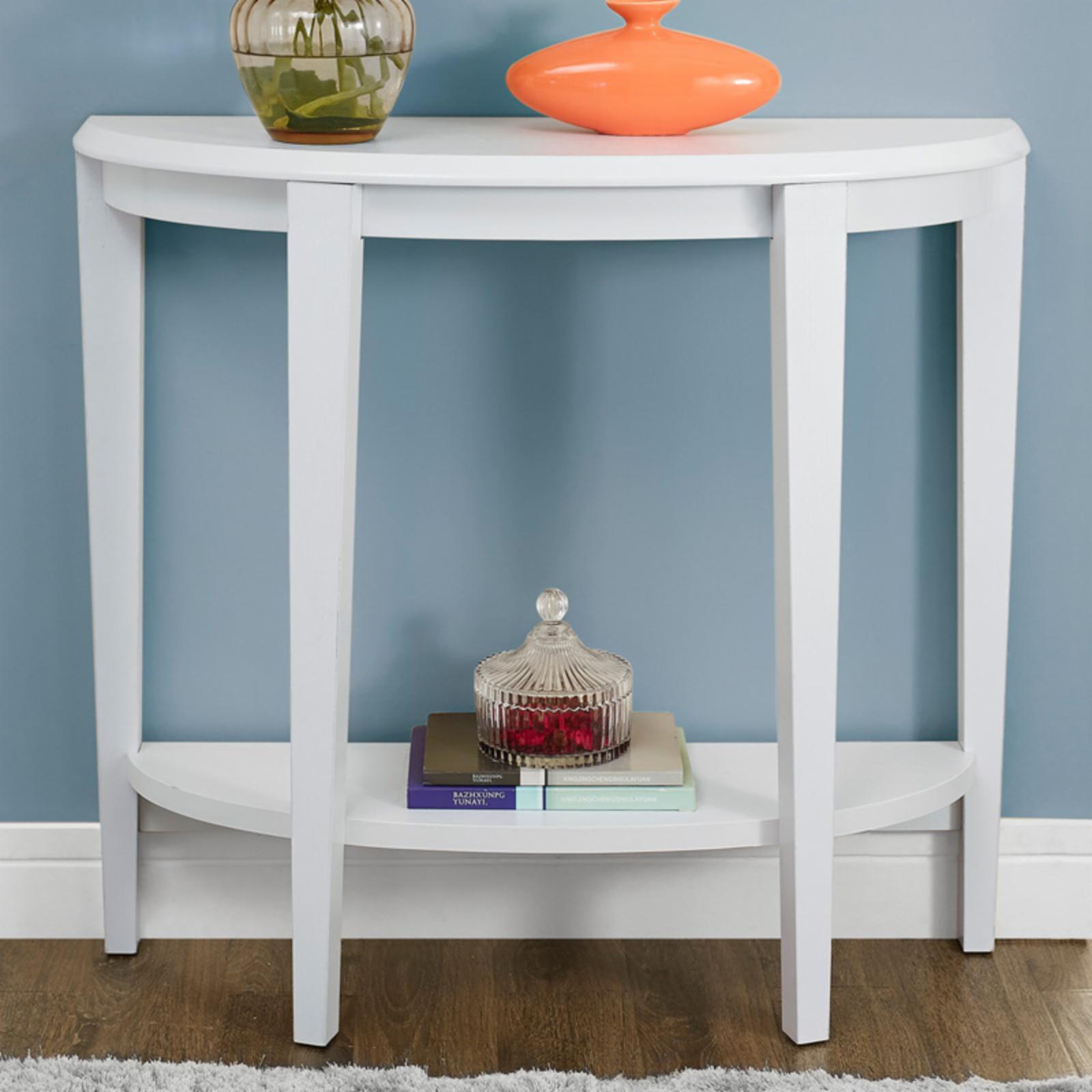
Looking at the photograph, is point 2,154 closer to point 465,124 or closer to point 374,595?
point 465,124

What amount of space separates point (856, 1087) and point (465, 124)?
1.05 meters

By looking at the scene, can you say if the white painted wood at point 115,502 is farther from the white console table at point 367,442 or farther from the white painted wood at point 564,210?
the white painted wood at point 564,210

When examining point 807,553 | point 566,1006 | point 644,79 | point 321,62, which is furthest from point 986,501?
point 321,62

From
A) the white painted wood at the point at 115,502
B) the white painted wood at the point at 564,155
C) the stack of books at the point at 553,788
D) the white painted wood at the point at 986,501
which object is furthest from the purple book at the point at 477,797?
the white painted wood at the point at 564,155

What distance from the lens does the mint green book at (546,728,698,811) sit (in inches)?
64.4

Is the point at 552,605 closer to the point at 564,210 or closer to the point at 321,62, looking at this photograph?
the point at 564,210

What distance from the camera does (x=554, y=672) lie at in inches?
67.2

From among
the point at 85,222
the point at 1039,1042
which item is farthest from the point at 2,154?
the point at 1039,1042

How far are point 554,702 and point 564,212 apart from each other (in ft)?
1.77

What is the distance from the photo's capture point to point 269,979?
1.79 meters

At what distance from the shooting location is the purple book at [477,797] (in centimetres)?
164

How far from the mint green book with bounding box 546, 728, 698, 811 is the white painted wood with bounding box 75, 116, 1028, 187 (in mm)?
623

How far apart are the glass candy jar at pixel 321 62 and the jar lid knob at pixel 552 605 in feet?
1.74

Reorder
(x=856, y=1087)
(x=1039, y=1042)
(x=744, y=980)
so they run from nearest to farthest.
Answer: (x=856, y=1087), (x=1039, y=1042), (x=744, y=980)
